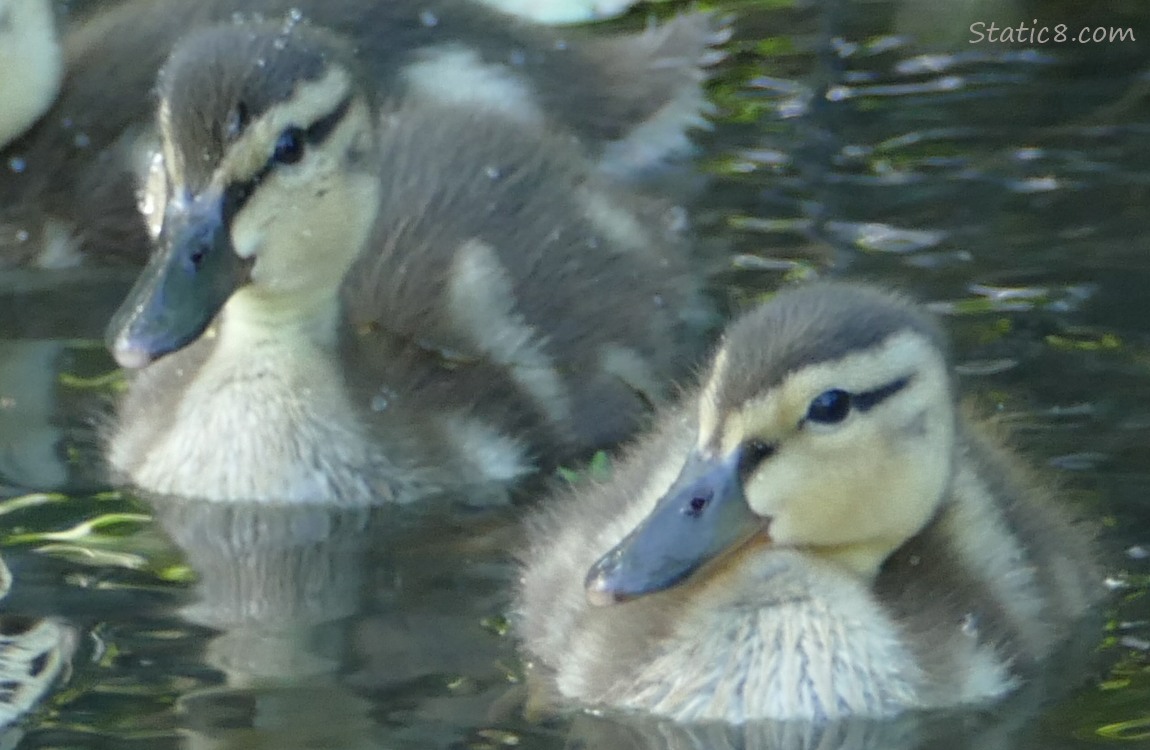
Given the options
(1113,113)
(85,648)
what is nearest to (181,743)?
(85,648)

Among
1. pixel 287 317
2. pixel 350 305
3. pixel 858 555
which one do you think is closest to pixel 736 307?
pixel 350 305

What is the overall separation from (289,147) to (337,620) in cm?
96

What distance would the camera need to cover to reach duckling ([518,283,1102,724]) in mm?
3812

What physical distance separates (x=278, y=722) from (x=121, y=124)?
8.22 ft

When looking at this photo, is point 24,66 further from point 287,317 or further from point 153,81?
point 287,317

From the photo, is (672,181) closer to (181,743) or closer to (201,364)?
(201,364)

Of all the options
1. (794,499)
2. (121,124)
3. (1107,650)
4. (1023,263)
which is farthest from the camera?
(121,124)

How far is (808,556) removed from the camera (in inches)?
155

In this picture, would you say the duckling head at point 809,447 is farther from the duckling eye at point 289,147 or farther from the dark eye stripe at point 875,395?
the duckling eye at point 289,147

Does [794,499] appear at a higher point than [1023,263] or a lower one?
higher

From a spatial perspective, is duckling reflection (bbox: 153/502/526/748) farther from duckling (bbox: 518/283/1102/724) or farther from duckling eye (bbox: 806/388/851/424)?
duckling eye (bbox: 806/388/851/424)

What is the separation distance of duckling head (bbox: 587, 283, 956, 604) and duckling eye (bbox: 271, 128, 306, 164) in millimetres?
1224

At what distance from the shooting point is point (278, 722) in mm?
3951

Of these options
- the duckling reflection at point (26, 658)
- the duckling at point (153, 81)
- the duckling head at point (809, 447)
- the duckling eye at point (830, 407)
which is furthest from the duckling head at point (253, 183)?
the duckling eye at point (830, 407)
